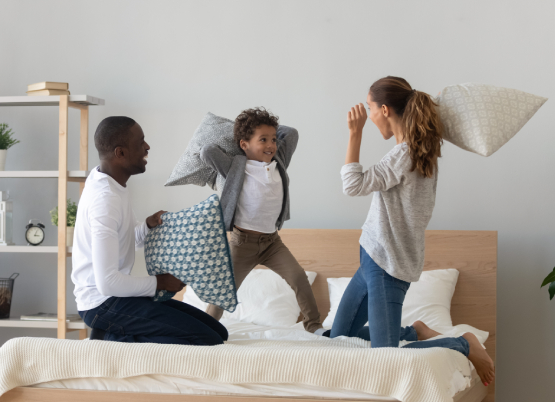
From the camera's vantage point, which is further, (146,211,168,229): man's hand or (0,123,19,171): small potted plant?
(0,123,19,171): small potted plant

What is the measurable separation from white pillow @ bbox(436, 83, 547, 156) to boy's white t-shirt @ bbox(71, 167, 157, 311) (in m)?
1.08

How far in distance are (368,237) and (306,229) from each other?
1213mm

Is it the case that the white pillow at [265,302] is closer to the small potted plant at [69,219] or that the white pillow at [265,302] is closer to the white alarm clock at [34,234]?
the small potted plant at [69,219]

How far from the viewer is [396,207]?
5.96 feet

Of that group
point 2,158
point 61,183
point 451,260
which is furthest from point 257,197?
point 2,158

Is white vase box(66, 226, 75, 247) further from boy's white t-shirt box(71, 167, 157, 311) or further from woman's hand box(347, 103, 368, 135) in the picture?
woman's hand box(347, 103, 368, 135)

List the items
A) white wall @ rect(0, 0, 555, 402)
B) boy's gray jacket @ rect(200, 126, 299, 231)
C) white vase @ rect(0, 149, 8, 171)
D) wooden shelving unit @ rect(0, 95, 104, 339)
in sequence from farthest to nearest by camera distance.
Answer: white vase @ rect(0, 149, 8, 171) → wooden shelving unit @ rect(0, 95, 104, 339) → white wall @ rect(0, 0, 555, 402) → boy's gray jacket @ rect(200, 126, 299, 231)

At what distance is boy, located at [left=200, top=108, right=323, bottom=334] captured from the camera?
7.00ft

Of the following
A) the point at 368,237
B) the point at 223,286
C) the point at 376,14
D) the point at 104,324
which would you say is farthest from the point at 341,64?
the point at 104,324

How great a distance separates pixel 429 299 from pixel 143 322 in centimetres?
142

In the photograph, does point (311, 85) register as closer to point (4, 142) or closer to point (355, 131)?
point (355, 131)

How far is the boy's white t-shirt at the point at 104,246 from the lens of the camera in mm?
1706

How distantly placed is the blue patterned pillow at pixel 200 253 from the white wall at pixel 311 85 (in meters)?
1.44

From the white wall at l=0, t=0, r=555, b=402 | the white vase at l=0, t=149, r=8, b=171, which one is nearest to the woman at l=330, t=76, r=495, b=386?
the white wall at l=0, t=0, r=555, b=402
